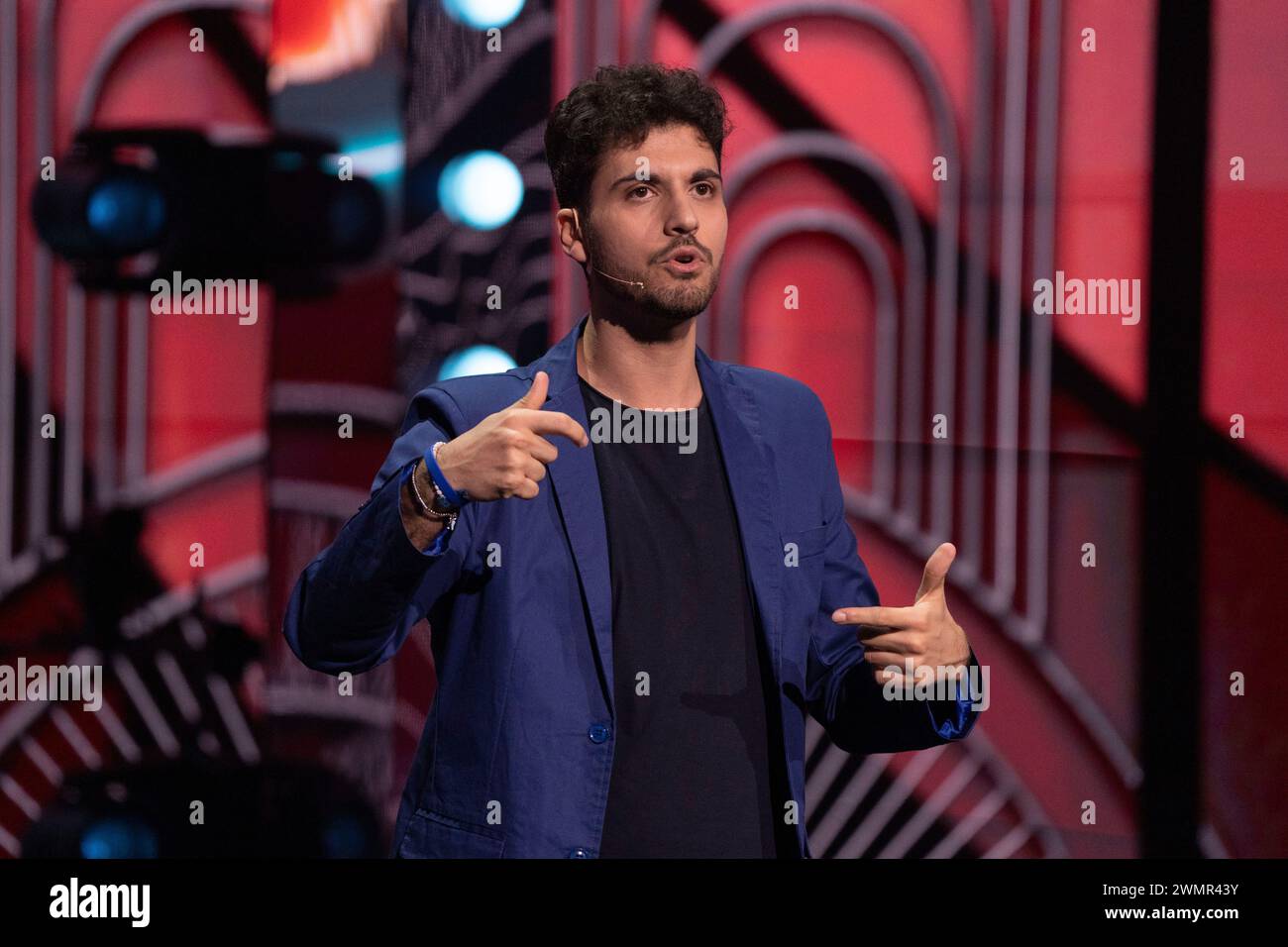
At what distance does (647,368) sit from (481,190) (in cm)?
135

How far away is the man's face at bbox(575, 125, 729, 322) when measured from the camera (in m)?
1.80

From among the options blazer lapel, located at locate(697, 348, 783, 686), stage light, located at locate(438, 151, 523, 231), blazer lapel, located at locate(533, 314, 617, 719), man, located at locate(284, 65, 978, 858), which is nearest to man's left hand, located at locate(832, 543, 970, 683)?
man, located at locate(284, 65, 978, 858)

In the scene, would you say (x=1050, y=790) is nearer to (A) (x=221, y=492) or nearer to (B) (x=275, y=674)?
(B) (x=275, y=674)

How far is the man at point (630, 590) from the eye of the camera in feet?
5.31

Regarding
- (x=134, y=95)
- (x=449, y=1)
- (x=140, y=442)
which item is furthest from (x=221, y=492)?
(x=449, y=1)

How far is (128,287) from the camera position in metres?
3.12

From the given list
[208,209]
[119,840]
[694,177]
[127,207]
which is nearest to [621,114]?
[694,177]

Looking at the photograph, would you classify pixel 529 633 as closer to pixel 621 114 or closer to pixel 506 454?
pixel 506 454

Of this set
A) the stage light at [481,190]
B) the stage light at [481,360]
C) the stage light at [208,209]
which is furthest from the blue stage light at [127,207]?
the stage light at [481,360]

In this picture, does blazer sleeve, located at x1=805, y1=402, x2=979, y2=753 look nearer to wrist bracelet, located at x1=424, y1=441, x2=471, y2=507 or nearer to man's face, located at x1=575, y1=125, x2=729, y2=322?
man's face, located at x1=575, y1=125, x2=729, y2=322

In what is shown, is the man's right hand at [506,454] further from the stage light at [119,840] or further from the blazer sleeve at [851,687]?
the stage light at [119,840]

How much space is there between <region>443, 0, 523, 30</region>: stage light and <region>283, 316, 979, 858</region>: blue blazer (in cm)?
152
